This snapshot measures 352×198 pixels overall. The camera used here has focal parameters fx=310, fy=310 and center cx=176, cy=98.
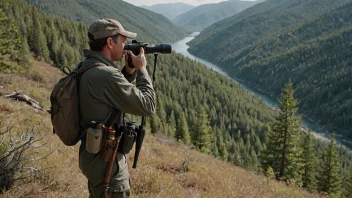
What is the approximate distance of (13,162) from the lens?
419 cm

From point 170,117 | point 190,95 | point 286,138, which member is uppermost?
point 286,138

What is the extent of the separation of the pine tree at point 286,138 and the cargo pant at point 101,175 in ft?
86.3

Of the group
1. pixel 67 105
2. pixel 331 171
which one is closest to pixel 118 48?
pixel 67 105

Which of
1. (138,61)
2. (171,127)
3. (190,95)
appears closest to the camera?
(138,61)

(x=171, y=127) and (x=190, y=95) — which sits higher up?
(x=171, y=127)

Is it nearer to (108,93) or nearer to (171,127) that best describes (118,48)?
(108,93)

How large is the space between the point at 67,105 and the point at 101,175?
0.70 m

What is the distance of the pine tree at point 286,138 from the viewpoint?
2783 centimetres

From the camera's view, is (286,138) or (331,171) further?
(331,171)

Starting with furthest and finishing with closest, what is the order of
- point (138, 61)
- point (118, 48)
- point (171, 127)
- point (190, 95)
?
point (190, 95), point (171, 127), point (138, 61), point (118, 48)

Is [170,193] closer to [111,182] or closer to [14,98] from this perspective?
[111,182]

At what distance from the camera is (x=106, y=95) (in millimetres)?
2701

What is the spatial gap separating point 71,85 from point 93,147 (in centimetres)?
57

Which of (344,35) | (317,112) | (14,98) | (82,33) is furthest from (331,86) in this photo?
(14,98)
